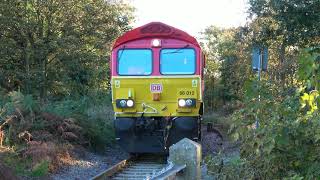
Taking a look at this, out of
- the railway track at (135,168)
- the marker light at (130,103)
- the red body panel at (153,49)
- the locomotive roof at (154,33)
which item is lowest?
the railway track at (135,168)

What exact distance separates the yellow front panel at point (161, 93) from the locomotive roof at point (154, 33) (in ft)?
3.00

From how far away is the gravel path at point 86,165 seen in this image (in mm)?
10062

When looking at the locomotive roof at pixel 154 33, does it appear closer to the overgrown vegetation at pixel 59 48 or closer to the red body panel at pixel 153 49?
the red body panel at pixel 153 49

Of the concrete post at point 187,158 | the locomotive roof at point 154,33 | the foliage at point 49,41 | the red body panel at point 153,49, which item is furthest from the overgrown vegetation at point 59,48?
the concrete post at point 187,158

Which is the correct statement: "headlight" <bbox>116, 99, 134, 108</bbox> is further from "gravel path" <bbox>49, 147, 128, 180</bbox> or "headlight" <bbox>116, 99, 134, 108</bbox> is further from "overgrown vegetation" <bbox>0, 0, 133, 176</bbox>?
"overgrown vegetation" <bbox>0, 0, 133, 176</bbox>

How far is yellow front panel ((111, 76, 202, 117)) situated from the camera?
11.9 metres

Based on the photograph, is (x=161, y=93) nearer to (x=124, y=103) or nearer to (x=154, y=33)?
(x=124, y=103)

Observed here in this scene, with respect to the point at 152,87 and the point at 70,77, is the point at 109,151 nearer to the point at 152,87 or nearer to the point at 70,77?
the point at 152,87

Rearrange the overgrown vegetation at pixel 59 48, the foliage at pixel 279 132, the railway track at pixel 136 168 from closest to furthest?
the foliage at pixel 279 132 < the railway track at pixel 136 168 < the overgrown vegetation at pixel 59 48

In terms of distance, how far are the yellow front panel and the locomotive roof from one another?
0.91m

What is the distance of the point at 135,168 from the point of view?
11.3 meters

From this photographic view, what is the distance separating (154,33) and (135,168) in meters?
3.21

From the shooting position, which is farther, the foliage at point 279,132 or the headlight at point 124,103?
the headlight at point 124,103

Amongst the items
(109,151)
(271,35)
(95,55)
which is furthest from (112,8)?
(109,151)
